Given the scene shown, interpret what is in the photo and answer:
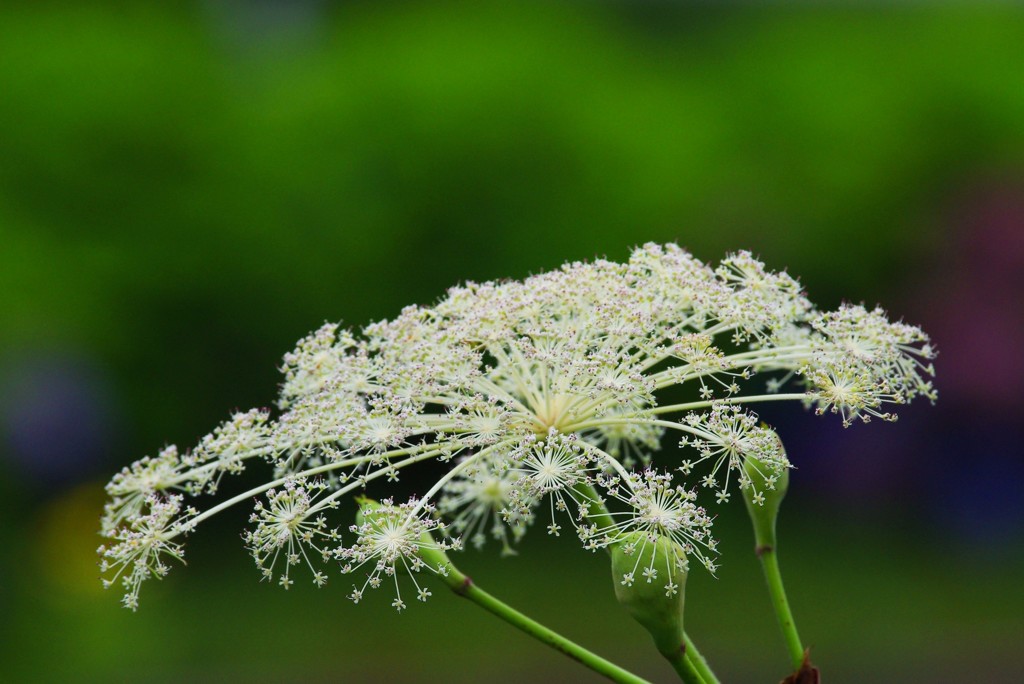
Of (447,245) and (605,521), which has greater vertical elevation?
(447,245)

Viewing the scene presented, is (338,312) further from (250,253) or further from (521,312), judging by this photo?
(521,312)

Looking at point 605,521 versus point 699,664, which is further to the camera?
point 699,664

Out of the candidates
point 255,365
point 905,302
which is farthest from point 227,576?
point 905,302

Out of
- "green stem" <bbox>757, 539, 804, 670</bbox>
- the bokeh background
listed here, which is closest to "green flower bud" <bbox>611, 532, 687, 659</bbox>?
"green stem" <bbox>757, 539, 804, 670</bbox>

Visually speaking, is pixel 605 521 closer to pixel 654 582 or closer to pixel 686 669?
pixel 654 582

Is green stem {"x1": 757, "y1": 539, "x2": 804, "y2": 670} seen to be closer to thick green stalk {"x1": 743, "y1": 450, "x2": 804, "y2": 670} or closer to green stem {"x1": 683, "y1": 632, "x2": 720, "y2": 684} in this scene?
thick green stalk {"x1": 743, "y1": 450, "x2": 804, "y2": 670}

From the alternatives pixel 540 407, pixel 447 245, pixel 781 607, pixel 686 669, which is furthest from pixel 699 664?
pixel 447 245

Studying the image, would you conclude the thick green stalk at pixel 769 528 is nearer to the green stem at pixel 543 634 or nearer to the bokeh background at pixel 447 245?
the green stem at pixel 543 634

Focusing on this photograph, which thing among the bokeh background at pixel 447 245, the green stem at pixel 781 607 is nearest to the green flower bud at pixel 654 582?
the green stem at pixel 781 607
